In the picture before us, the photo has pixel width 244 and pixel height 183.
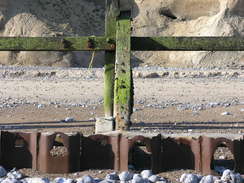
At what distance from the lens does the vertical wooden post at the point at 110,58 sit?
746 centimetres

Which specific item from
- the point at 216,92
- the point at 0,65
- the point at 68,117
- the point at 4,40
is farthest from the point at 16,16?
the point at 4,40

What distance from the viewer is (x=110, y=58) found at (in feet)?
24.9

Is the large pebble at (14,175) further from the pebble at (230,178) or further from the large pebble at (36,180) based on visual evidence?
the pebble at (230,178)

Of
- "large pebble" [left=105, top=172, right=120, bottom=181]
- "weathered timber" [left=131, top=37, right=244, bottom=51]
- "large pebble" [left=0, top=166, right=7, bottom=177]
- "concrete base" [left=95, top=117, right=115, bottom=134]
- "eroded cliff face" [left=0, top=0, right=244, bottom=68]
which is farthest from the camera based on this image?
"eroded cliff face" [left=0, top=0, right=244, bottom=68]

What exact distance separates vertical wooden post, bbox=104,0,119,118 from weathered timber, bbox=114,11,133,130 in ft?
0.31

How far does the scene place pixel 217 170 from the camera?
5.83 metres

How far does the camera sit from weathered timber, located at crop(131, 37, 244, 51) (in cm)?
741

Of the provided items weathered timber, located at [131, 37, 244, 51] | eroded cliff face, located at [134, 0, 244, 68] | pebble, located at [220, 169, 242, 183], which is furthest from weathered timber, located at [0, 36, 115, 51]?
eroded cliff face, located at [134, 0, 244, 68]

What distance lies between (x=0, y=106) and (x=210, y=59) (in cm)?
2790

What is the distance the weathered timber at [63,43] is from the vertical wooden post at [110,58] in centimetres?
10

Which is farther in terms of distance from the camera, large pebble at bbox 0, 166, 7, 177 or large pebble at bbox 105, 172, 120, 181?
large pebble at bbox 0, 166, 7, 177

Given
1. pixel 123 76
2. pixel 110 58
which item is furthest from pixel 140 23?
pixel 123 76

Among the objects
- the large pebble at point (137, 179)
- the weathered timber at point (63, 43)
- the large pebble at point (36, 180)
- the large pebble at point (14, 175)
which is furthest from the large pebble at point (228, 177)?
the weathered timber at point (63, 43)

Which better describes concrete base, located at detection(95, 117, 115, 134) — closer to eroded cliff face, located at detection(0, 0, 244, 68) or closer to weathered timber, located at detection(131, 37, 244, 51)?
weathered timber, located at detection(131, 37, 244, 51)
